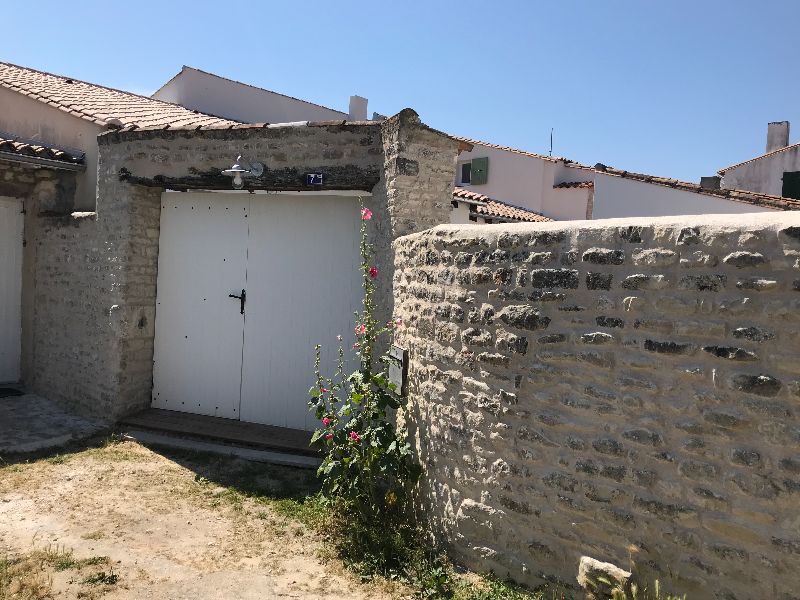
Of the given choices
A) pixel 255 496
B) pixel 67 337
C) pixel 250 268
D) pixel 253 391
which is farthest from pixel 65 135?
pixel 255 496

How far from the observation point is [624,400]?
336 cm

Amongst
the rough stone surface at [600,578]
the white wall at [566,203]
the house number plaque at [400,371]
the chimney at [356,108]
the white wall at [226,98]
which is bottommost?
the rough stone surface at [600,578]

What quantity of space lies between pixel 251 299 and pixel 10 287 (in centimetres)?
395

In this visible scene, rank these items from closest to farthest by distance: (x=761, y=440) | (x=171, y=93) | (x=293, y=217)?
(x=761, y=440), (x=293, y=217), (x=171, y=93)

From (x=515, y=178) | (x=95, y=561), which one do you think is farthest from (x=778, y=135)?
(x=95, y=561)

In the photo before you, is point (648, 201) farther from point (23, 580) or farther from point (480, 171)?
point (23, 580)

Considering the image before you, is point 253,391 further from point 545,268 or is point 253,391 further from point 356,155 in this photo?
point 545,268

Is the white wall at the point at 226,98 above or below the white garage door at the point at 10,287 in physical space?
above

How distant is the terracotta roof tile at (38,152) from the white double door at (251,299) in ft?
5.46

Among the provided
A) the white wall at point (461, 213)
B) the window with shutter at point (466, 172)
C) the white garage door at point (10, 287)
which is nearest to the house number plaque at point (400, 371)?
the white wall at point (461, 213)

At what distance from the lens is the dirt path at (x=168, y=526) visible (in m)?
4.03

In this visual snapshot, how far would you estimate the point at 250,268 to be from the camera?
7.45 metres

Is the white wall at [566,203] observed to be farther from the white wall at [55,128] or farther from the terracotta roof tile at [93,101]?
the white wall at [55,128]

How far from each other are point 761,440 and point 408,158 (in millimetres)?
4039
